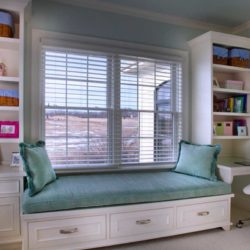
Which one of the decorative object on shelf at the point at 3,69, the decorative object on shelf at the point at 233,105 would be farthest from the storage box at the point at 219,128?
the decorative object on shelf at the point at 3,69

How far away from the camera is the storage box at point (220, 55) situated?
323cm

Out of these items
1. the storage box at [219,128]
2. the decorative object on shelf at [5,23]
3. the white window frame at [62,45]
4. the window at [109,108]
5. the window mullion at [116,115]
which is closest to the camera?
the decorative object on shelf at [5,23]

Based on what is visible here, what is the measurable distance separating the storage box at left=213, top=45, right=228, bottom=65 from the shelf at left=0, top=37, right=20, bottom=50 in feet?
8.00

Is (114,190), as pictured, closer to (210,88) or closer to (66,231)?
(66,231)

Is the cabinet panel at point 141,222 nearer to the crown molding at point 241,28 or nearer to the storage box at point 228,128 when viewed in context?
the storage box at point 228,128

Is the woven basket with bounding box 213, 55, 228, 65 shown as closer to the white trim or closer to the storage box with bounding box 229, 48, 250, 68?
the storage box with bounding box 229, 48, 250, 68

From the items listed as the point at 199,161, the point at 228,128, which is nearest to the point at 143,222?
the point at 199,161

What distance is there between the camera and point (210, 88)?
3.13 m

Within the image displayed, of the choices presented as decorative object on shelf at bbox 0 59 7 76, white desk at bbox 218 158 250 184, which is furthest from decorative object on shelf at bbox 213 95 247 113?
decorative object on shelf at bbox 0 59 7 76

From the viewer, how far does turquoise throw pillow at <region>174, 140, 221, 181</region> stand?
280 cm

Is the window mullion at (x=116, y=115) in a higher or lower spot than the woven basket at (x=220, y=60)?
lower

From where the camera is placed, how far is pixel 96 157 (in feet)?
9.96

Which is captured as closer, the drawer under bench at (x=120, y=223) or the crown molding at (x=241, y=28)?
the drawer under bench at (x=120, y=223)

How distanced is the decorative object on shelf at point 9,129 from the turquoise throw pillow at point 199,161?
1991 mm
